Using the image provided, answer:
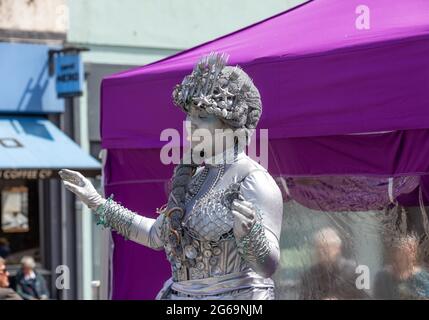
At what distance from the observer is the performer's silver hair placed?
13.0 feet

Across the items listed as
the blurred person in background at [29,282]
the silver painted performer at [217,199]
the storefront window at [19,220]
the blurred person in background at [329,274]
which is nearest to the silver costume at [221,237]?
the silver painted performer at [217,199]

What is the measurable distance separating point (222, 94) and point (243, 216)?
0.55 m

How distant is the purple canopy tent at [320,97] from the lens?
15.6 ft

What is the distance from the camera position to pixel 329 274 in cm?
570

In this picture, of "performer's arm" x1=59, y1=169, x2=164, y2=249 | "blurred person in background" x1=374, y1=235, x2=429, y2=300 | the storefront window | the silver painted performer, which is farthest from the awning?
the silver painted performer

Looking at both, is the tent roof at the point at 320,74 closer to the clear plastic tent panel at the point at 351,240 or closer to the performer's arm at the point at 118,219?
the clear plastic tent panel at the point at 351,240

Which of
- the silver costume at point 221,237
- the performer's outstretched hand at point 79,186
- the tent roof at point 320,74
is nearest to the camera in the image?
the silver costume at point 221,237

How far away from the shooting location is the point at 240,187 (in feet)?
13.0

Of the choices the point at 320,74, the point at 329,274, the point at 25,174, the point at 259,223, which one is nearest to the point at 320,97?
the point at 320,74

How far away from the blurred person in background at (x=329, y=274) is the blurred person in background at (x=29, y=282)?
6.28 meters

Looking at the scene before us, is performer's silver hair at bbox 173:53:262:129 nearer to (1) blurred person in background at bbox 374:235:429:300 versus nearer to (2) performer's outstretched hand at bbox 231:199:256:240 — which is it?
(2) performer's outstretched hand at bbox 231:199:256:240

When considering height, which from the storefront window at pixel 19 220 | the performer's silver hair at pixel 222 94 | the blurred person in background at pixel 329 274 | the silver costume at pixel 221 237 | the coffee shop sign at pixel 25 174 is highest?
the performer's silver hair at pixel 222 94

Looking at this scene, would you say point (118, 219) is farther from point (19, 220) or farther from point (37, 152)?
point (19, 220)
